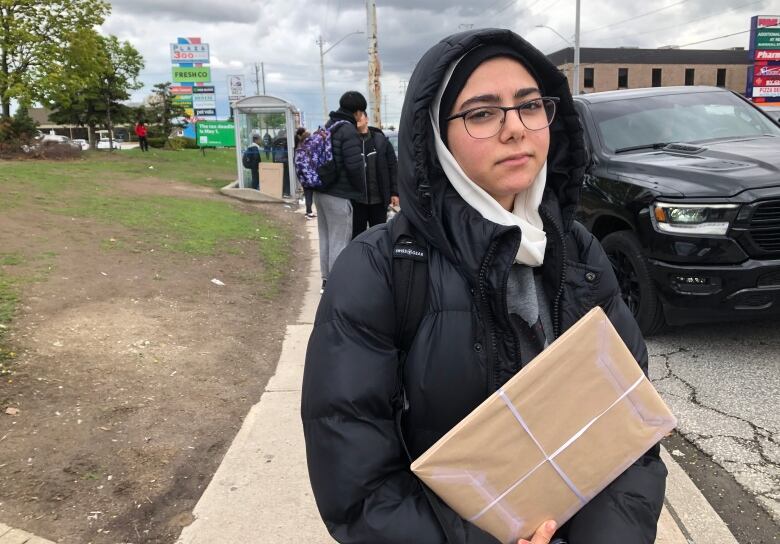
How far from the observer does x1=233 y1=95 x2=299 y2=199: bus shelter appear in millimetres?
16531

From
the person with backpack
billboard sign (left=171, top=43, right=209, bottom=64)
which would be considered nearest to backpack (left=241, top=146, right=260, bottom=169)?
the person with backpack

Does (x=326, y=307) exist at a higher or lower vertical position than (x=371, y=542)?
higher

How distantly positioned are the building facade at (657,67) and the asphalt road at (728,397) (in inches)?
2854

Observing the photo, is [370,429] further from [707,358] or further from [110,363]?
[707,358]

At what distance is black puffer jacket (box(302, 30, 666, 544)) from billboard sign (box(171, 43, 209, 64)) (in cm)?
6215

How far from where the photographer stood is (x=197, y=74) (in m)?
57.6

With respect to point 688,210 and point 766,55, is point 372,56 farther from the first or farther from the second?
point 766,55

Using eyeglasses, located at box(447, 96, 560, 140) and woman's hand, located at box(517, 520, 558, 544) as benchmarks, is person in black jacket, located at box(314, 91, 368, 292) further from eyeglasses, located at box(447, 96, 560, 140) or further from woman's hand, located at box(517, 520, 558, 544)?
woman's hand, located at box(517, 520, 558, 544)

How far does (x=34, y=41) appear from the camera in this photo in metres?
22.8

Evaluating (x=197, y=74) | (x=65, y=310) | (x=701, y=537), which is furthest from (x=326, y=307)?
(x=197, y=74)

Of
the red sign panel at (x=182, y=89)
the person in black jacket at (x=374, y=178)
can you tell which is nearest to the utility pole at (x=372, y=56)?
the person in black jacket at (x=374, y=178)

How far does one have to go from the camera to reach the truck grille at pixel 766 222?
411cm

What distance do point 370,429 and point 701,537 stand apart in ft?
6.74

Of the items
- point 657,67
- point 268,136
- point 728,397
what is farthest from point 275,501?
point 657,67
